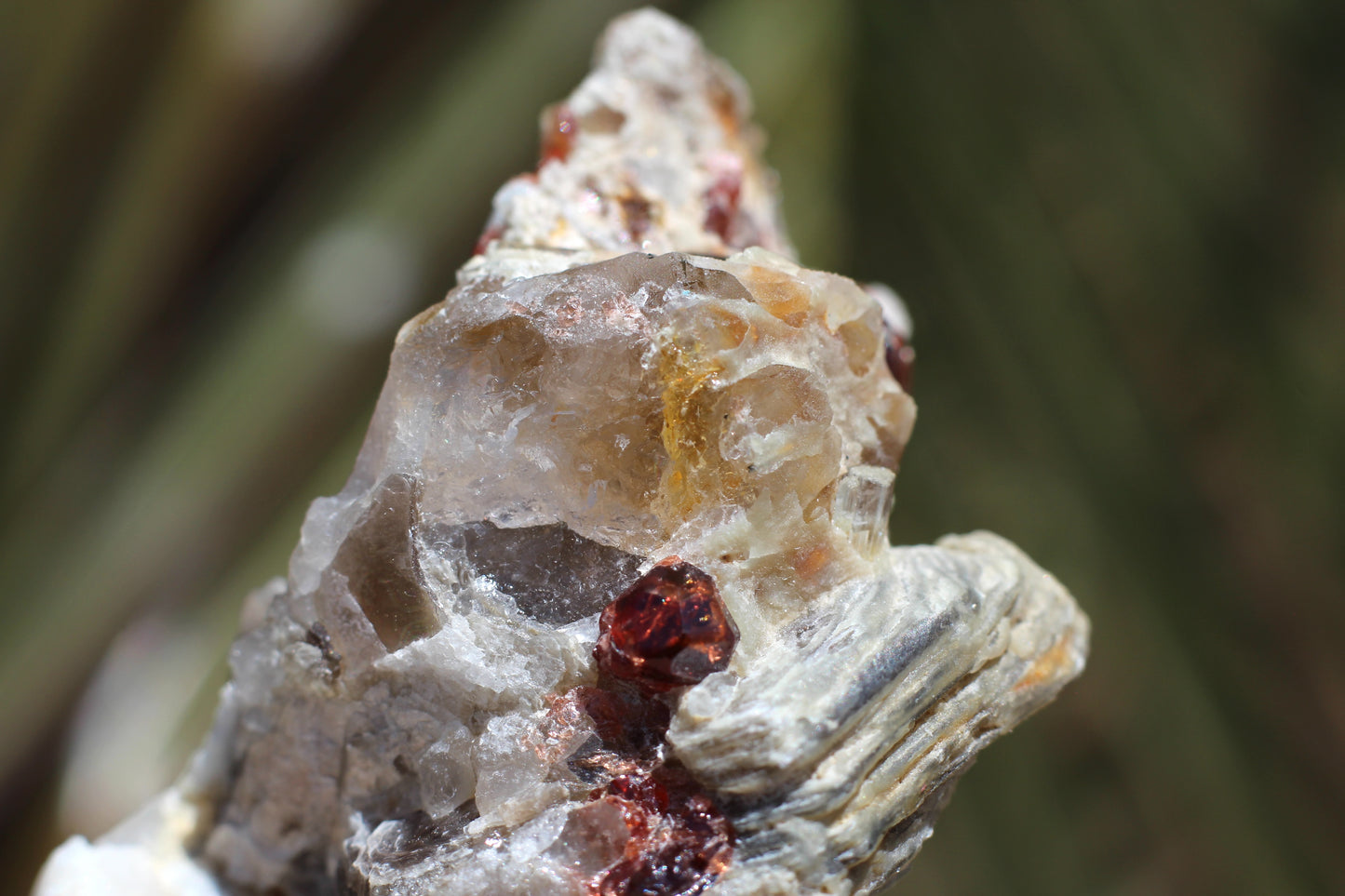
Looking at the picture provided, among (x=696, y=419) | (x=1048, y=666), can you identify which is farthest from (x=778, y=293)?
(x=1048, y=666)

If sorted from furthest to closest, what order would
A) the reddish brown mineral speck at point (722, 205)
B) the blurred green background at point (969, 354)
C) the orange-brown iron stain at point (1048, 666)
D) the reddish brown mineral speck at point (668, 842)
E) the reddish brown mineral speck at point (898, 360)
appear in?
the blurred green background at point (969, 354), the reddish brown mineral speck at point (722, 205), the reddish brown mineral speck at point (898, 360), the orange-brown iron stain at point (1048, 666), the reddish brown mineral speck at point (668, 842)

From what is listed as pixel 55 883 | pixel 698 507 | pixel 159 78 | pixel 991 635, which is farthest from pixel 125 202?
pixel 991 635

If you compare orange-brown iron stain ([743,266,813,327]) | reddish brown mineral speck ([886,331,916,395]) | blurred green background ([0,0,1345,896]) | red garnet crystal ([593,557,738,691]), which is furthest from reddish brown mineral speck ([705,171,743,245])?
blurred green background ([0,0,1345,896])

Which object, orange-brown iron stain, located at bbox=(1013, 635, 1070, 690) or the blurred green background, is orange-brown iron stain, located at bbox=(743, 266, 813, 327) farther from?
the blurred green background

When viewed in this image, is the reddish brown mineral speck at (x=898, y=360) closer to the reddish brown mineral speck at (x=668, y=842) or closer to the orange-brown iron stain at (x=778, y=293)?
the orange-brown iron stain at (x=778, y=293)

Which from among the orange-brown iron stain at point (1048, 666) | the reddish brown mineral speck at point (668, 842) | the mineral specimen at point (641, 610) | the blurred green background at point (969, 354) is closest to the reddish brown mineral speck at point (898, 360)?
the mineral specimen at point (641, 610)

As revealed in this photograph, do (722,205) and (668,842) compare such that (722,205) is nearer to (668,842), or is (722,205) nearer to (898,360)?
(898,360)

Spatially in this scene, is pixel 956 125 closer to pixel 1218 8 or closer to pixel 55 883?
pixel 1218 8
